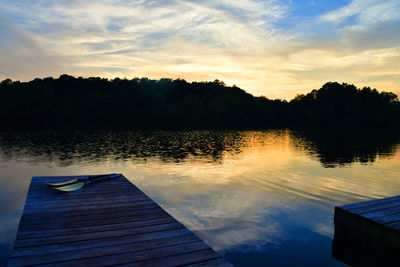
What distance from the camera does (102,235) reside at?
559cm

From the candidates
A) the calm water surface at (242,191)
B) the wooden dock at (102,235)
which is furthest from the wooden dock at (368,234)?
the wooden dock at (102,235)

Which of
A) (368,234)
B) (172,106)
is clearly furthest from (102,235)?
(172,106)

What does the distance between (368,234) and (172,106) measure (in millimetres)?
123375

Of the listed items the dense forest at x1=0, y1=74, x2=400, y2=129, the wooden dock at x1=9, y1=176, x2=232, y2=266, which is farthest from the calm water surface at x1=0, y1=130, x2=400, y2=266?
the dense forest at x1=0, y1=74, x2=400, y2=129

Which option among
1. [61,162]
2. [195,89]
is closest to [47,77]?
[195,89]

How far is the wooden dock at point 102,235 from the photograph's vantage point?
457cm

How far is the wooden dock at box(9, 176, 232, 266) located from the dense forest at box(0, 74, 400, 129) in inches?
3676

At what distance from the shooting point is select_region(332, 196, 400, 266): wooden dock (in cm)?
665

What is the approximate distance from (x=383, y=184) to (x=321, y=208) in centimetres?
759

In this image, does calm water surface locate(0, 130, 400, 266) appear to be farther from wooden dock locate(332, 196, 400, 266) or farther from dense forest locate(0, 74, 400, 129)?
dense forest locate(0, 74, 400, 129)

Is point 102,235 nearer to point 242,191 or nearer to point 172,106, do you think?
point 242,191

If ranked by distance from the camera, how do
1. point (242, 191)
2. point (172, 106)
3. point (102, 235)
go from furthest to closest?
point (172, 106), point (242, 191), point (102, 235)

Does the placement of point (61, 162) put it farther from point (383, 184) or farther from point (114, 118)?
point (114, 118)

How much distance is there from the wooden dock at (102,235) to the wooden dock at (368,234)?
4.62m
